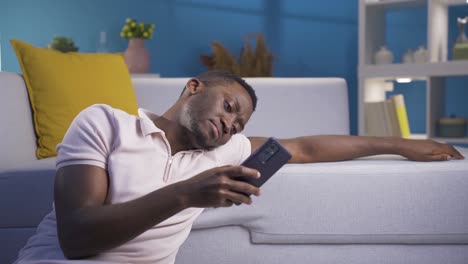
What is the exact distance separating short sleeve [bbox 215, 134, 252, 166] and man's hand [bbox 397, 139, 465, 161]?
54 centimetres

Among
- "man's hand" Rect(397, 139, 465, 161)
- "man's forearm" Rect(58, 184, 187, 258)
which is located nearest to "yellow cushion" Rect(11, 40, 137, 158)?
"man's hand" Rect(397, 139, 465, 161)

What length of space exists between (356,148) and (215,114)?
0.68 meters

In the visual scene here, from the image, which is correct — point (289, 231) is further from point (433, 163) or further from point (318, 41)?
point (318, 41)

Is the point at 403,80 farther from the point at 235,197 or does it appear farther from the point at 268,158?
the point at 235,197

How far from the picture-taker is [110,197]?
1286 millimetres

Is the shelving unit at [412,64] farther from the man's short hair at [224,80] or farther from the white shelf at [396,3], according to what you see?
the man's short hair at [224,80]

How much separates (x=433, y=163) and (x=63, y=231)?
1.14 metres

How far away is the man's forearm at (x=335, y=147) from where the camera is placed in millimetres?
1946

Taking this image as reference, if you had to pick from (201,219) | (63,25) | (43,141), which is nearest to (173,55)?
(63,25)

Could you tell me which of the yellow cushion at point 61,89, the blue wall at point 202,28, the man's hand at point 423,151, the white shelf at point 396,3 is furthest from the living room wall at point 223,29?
the man's hand at point 423,151

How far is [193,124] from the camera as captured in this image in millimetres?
1457

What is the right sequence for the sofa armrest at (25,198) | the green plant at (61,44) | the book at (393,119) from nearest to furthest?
the sofa armrest at (25,198) < the book at (393,119) < the green plant at (61,44)

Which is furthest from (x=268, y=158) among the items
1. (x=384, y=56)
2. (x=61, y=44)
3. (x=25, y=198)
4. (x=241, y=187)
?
(x=61, y=44)

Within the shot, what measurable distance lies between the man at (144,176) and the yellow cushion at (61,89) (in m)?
1.16
